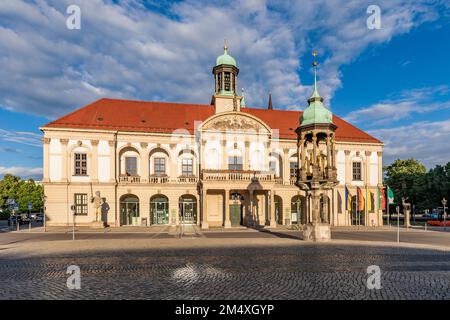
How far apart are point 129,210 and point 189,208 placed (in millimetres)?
6673

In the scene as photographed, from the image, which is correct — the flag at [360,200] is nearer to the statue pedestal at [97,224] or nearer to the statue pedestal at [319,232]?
the statue pedestal at [319,232]

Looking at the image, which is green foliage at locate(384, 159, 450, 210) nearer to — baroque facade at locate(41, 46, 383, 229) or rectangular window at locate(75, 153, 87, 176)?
baroque facade at locate(41, 46, 383, 229)

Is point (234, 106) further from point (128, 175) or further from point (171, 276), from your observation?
point (171, 276)

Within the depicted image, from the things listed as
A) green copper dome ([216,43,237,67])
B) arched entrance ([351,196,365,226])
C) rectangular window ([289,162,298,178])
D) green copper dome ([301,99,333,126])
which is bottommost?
arched entrance ([351,196,365,226])

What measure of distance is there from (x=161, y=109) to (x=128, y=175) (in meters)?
9.78

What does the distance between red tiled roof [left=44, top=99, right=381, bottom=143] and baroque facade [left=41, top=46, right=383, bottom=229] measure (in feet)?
0.40

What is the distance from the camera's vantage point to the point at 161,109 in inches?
1539

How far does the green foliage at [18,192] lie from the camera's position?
6631cm

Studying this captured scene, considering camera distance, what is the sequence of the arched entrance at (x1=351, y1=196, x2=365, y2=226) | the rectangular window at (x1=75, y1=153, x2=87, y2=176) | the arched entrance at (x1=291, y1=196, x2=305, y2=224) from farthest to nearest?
the arched entrance at (x1=351, y1=196, x2=365, y2=226)
the arched entrance at (x1=291, y1=196, x2=305, y2=224)
the rectangular window at (x1=75, y1=153, x2=87, y2=176)

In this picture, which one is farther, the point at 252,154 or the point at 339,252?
the point at 252,154

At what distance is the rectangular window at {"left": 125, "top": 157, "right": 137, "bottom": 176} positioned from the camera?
34.8 m

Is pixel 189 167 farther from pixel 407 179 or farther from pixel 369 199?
pixel 407 179

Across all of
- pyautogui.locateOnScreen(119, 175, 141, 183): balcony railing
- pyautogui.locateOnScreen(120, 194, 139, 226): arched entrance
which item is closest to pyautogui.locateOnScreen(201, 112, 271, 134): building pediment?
pyautogui.locateOnScreen(119, 175, 141, 183): balcony railing

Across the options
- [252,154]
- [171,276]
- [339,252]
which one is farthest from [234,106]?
[171,276]
